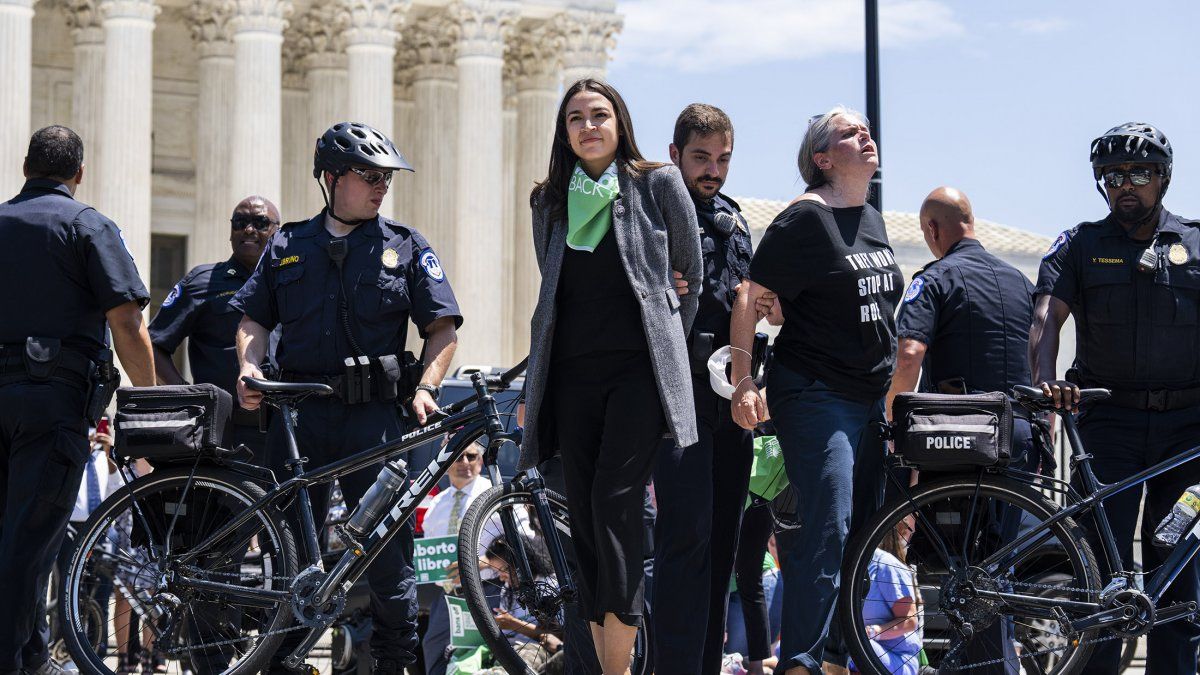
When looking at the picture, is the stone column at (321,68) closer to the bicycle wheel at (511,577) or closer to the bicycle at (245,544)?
the bicycle at (245,544)

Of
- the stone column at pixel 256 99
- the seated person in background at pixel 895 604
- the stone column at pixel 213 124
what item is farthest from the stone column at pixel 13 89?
the seated person in background at pixel 895 604

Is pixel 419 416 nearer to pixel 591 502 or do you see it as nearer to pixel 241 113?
pixel 591 502

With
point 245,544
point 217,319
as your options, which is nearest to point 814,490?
point 245,544

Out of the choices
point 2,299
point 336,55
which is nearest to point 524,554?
point 2,299

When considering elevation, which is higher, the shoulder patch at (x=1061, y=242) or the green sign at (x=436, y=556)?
the shoulder patch at (x=1061, y=242)

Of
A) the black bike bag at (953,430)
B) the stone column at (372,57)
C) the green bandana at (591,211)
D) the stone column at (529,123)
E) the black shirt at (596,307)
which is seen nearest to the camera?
the black shirt at (596,307)

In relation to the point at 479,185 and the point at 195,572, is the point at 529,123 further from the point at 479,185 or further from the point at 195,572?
the point at 195,572

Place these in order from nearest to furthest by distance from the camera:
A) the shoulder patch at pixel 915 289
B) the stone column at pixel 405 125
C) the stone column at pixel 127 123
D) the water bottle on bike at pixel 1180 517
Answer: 1. the water bottle on bike at pixel 1180 517
2. the shoulder patch at pixel 915 289
3. the stone column at pixel 127 123
4. the stone column at pixel 405 125

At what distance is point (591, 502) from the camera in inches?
252

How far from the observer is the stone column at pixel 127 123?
3086 cm

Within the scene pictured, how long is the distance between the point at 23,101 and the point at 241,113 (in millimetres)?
4009

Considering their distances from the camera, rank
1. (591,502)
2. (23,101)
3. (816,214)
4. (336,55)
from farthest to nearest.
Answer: (336,55) → (23,101) → (816,214) → (591,502)

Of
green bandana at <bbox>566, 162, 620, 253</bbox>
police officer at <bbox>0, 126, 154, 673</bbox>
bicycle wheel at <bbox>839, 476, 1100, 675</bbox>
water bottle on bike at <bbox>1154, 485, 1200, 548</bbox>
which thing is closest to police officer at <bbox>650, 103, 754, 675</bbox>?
green bandana at <bbox>566, 162, 620, 253</bbox>

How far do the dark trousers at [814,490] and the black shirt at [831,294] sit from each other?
0.26 feet
